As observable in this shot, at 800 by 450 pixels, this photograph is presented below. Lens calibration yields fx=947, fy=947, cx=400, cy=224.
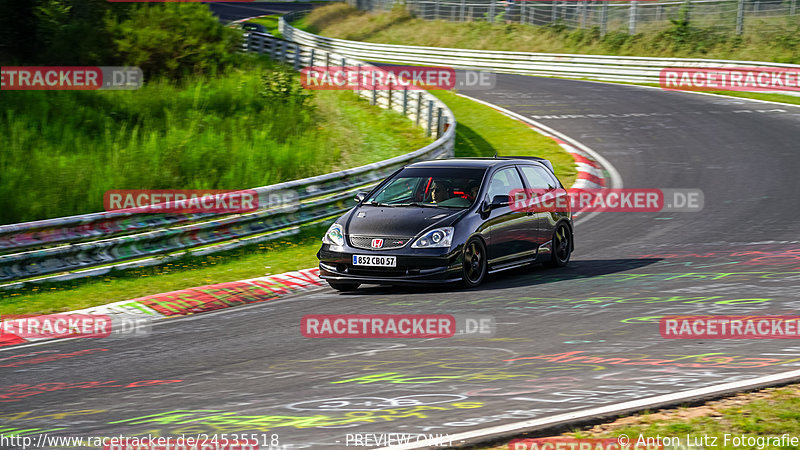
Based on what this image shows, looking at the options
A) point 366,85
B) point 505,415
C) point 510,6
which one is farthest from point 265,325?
point 510,6

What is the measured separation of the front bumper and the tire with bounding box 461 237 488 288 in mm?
135

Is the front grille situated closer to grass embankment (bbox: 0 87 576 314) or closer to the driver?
the driver

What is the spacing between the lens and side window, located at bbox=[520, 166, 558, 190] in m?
12.2

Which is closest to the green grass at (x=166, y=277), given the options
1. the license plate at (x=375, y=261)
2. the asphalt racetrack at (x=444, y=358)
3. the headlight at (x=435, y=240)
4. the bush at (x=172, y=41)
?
the asphalt racetrack at (x=444, y=358)

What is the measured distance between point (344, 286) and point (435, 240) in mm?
1407

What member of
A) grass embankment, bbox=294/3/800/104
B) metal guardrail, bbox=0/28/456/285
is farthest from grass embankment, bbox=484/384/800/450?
grass embankment, bbox=294/3/800/104

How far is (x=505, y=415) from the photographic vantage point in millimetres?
5762

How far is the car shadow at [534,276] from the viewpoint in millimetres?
10758

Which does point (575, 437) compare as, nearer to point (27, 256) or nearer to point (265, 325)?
point (265, 325)

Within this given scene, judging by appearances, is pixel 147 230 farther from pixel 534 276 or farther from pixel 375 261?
pixel 534 276

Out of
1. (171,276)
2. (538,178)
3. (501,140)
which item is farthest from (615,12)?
(171,276)

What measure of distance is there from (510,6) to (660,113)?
2534cm

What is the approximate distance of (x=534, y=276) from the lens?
38.0 feet

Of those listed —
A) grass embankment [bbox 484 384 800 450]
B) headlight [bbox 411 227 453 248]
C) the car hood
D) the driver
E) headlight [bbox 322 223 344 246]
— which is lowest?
headlight [bbox 322 223 344 246]
